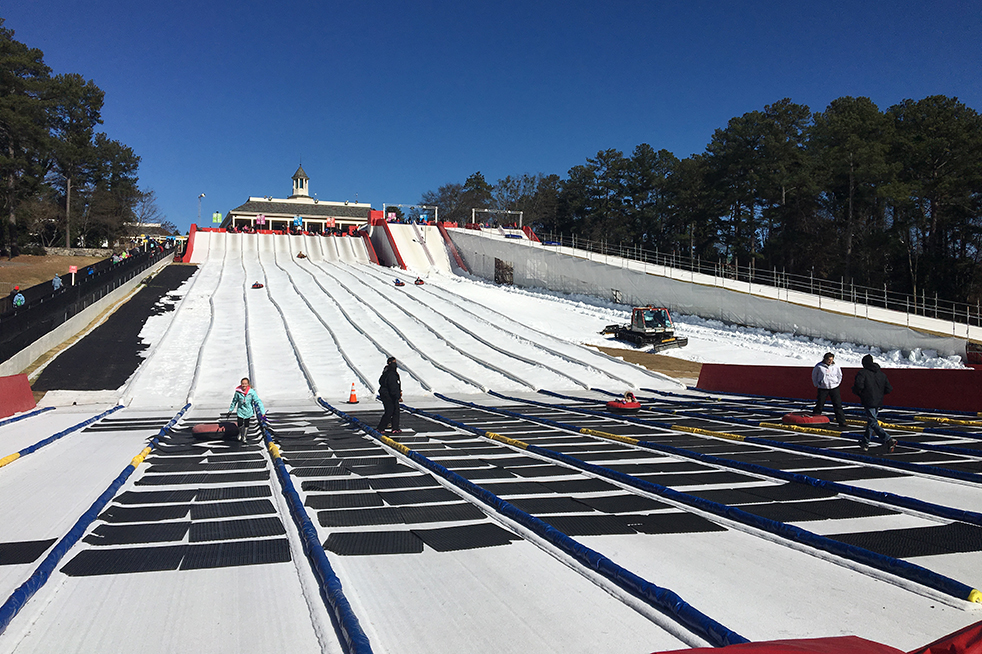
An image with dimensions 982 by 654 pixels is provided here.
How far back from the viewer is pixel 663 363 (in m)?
27.5

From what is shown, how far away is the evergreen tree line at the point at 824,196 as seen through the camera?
3928 cm

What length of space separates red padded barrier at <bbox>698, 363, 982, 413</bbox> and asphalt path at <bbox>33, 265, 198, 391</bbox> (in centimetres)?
2032

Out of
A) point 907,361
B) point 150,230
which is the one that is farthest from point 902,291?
point 150,230

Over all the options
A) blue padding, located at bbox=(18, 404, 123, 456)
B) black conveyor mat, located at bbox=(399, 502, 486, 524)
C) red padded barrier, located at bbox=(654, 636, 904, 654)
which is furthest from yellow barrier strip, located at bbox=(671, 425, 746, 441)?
blue padding, located at bbox=(18, 404, 123, 456)

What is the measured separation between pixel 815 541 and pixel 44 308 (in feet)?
86.8

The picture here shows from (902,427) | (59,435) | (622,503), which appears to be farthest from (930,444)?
(59,435)

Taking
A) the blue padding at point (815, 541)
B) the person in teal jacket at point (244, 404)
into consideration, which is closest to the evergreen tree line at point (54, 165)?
the person in teal jacket at point (244, 404)

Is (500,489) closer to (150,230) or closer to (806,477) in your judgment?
(806,477)

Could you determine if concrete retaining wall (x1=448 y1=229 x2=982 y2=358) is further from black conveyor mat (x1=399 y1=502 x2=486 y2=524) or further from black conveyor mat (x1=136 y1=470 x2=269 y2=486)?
black conveyor mat (x1=136 y1=470 x2=269 y2=486)

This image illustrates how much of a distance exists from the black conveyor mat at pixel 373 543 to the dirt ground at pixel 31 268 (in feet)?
142

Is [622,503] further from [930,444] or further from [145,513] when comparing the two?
[930,444]

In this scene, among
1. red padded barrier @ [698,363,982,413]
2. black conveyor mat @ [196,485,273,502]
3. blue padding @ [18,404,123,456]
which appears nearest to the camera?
black conveyor mat @ [196,485,273,502]

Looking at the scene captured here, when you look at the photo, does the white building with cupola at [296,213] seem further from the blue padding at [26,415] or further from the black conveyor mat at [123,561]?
the black conveyor mat at [123,561]

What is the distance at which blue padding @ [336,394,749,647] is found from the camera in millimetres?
3793
